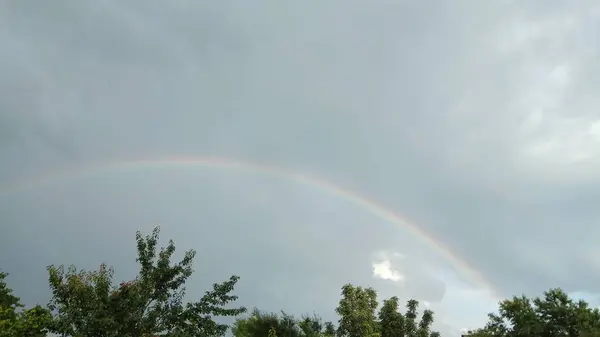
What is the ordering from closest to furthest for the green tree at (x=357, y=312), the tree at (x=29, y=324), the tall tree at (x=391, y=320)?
the tree at (x=29, y=324) < the green tree at (x=357, y=312) < the tall tree at (x=391, y=320)

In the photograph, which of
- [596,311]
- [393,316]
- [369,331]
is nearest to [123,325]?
[369,331]

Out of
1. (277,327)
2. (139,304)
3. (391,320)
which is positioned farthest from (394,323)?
(139,304)

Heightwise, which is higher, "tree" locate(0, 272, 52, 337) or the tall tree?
the tall tree

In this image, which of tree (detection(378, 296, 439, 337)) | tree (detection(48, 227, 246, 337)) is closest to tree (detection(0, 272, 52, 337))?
tree (detection(48, 227, 246, 337))

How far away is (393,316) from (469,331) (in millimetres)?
10509

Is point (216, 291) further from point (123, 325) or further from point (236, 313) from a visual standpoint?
point (123, 325)

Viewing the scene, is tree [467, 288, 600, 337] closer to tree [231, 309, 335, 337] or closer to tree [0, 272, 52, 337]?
tree [231, 309, 335, 337]

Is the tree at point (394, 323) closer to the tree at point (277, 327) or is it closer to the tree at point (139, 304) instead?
the tree at point (277, 327)

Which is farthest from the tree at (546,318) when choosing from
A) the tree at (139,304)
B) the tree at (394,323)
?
the tree at (139,304)

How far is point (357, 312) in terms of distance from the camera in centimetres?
3672

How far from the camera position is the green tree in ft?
119

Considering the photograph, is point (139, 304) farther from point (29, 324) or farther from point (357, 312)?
point (357, 312)

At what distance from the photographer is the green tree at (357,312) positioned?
36.2 meters

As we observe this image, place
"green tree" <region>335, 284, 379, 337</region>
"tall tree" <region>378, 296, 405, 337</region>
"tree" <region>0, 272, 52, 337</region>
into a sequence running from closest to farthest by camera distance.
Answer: "tree" <region>0, 272, 52, 337</region>
"green tree" <region>335, 284, 379, 337</region>
"tall tree" <region>378, 296, 405, 337</region>
